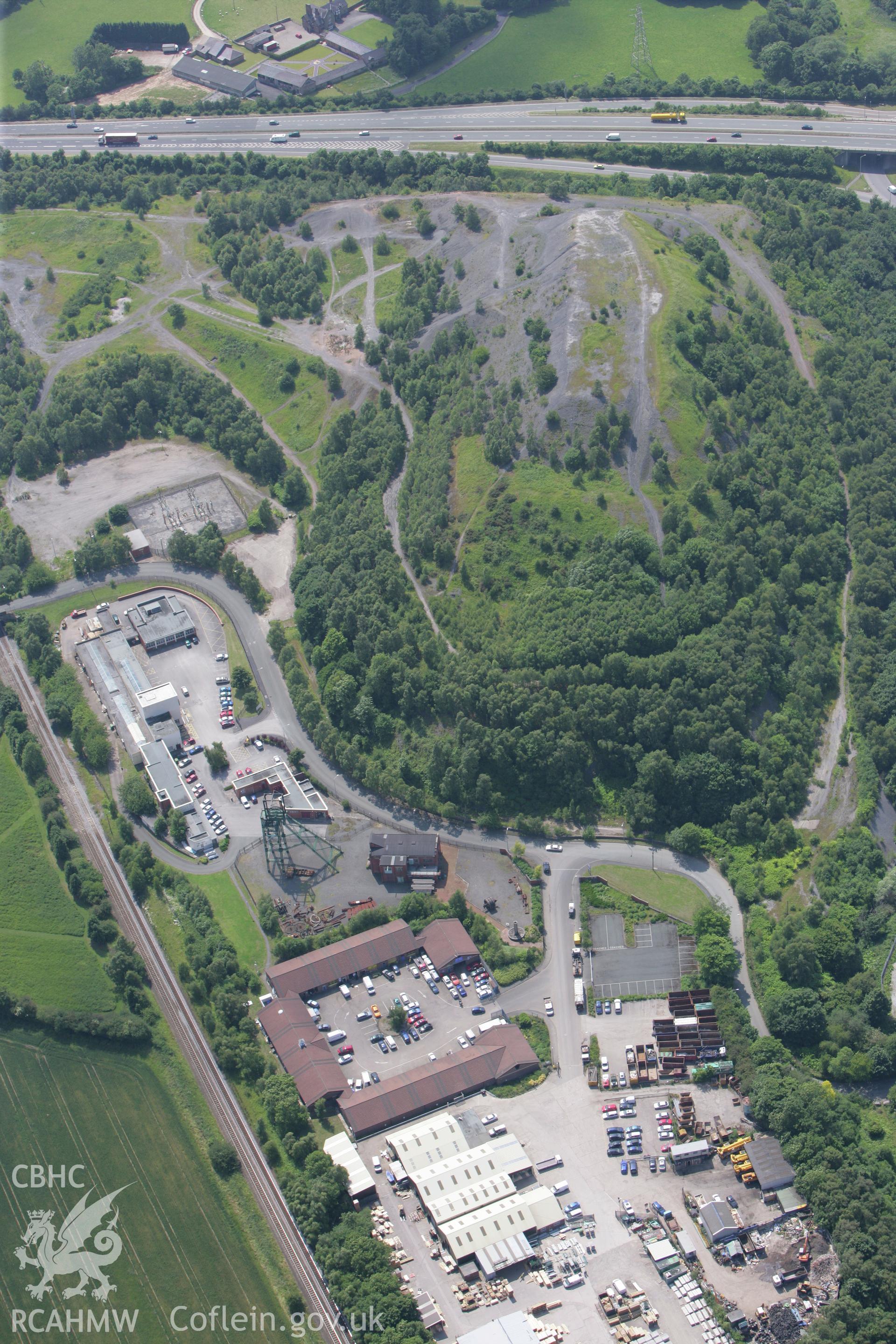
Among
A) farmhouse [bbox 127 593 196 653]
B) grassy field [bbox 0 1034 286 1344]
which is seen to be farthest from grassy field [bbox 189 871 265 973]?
farmhouse [bbox 127 593 196 653]

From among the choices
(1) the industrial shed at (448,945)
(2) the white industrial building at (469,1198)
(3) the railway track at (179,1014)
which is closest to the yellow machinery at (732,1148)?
(2) the white industrial building at (469,1198)

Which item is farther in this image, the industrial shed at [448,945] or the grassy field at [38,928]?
the grassy field at [38,928]

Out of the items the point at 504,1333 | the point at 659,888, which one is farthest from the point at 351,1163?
the point at 659,888

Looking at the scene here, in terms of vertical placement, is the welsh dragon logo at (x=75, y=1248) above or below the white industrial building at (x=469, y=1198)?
below

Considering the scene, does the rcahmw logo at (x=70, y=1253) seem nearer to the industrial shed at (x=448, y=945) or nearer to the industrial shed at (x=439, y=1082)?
the industrial shed at (x=439, y=1082)

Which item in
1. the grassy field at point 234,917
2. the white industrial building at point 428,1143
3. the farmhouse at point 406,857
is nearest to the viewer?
the white industrial building at point 428,1143

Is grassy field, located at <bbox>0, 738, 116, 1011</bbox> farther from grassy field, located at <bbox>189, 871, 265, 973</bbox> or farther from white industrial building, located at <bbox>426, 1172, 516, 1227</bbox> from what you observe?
white industrial building, located at <bbox>426, 1172, 516, 1227</bbox>
